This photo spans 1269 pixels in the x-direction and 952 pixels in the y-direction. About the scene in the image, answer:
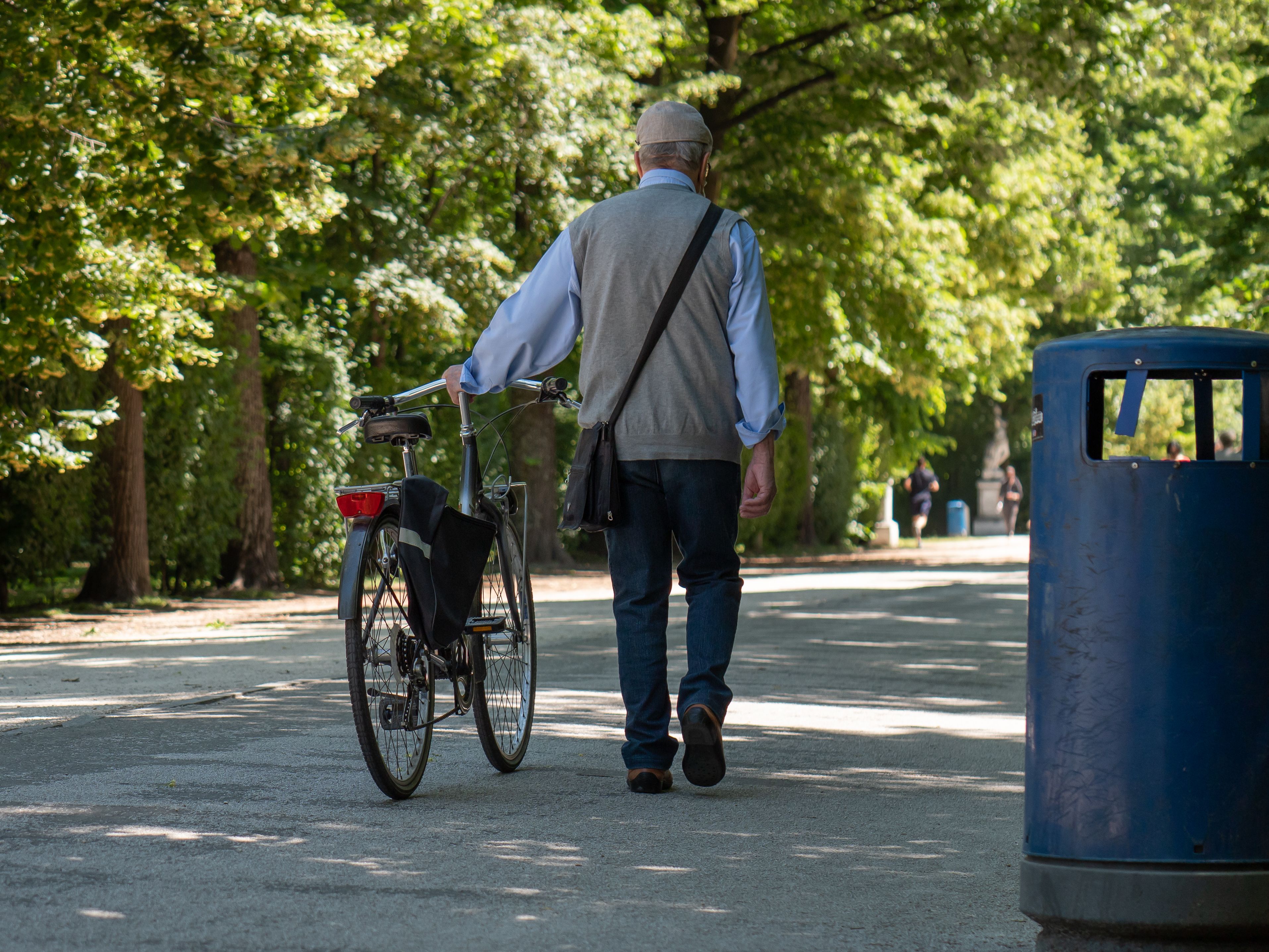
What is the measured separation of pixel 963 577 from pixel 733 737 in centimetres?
1405

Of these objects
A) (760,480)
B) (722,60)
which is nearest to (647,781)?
(760,480)

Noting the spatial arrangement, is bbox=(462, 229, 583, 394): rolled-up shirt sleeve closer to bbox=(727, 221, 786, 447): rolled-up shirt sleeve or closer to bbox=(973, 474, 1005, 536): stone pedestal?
bbox=(727, 221, 786, 447): rolled-up shirt sleeve

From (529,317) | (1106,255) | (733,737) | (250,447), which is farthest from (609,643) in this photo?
(1106,255)

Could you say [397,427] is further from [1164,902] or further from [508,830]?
[1164,902]

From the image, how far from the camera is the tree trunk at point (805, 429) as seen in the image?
1101 inches

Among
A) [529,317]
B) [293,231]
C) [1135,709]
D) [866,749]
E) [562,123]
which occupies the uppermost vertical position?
[562,123]

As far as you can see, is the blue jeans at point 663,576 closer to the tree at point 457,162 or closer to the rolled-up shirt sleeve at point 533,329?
the rolled-up shirt sleeve at point 533,329

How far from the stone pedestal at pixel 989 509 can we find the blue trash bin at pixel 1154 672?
148 ft

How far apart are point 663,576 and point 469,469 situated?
0.75 m

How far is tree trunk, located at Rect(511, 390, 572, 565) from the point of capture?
21.5 metres

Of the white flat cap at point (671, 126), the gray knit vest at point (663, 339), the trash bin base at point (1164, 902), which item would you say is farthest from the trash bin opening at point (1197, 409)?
the white flat cap at point (671, 126)

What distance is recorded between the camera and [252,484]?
16.5 meters

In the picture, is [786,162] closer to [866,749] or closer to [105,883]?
[866,749]

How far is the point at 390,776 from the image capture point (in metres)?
4.88
